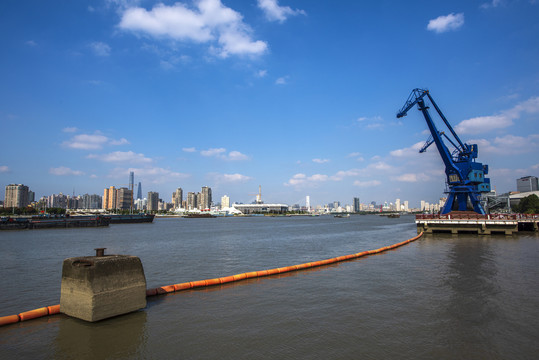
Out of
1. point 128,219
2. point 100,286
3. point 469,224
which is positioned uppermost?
point 100,286

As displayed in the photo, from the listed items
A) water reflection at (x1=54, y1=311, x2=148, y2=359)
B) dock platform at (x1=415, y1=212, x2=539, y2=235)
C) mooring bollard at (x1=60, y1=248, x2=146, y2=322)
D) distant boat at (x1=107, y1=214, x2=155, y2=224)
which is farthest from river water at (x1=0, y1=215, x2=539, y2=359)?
distant boat at (x1=107, y1=214, x2=155, y2=224)

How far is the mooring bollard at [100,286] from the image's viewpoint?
8961 mm

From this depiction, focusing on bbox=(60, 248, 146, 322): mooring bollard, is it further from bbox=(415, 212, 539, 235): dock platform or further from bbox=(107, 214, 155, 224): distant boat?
bbox=(107, 214, 155, 224): distant boat

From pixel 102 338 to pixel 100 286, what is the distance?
4.64ft

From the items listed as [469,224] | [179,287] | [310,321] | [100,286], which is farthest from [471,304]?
[469,224]

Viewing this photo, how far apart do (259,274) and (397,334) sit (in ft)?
27.9

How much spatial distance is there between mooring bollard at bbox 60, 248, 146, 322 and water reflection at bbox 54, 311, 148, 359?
0.83 feet

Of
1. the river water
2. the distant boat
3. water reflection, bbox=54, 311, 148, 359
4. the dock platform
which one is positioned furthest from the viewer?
the distant boat

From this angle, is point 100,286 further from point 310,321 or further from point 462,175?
point 462,175

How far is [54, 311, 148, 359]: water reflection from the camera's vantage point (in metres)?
7.52

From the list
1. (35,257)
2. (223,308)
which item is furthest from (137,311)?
(35,257)

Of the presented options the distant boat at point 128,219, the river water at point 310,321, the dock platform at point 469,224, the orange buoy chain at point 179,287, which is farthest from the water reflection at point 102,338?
the distant boat at point 128,219

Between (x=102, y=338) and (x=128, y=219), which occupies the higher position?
(x=102, y=338)

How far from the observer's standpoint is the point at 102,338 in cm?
832
